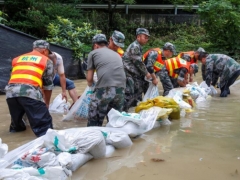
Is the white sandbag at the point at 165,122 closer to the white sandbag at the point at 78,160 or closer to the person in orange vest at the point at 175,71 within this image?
the white sandbag at the point at 78,160

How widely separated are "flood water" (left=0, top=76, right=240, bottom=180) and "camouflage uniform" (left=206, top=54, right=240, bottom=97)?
2372 millimetres

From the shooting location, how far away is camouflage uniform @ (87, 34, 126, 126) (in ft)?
14.6

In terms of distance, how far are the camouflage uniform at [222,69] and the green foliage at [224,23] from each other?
19.4 feet

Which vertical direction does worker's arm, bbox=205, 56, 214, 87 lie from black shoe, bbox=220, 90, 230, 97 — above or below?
above

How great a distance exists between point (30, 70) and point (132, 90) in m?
2.22

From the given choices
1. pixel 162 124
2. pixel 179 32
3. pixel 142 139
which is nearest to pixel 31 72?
pixel 142 139

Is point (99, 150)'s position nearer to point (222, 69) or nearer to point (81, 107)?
point (81, 107)

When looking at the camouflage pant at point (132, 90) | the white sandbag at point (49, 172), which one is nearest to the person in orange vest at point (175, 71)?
the camouflage pant at point (132, 90)

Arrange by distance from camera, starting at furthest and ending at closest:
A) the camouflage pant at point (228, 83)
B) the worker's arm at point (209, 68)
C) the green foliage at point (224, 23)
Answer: the green foliage at point (224, 23) → the camouflage pant at point (228, 83) → the worker's arm at point (209, 68)

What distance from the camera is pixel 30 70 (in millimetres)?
4215

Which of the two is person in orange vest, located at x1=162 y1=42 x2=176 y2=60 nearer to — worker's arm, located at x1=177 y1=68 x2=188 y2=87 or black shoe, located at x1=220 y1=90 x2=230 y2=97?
worker's arm, located at x1=177 y1=68 x2=188 y2=87

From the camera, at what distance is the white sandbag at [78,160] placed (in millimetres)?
3295

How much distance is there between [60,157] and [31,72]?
4.53ft

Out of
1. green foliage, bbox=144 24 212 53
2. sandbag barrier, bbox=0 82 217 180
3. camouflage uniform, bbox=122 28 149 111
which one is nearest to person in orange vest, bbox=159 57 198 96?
camouflage uniform, bbox=122 28 149 111
